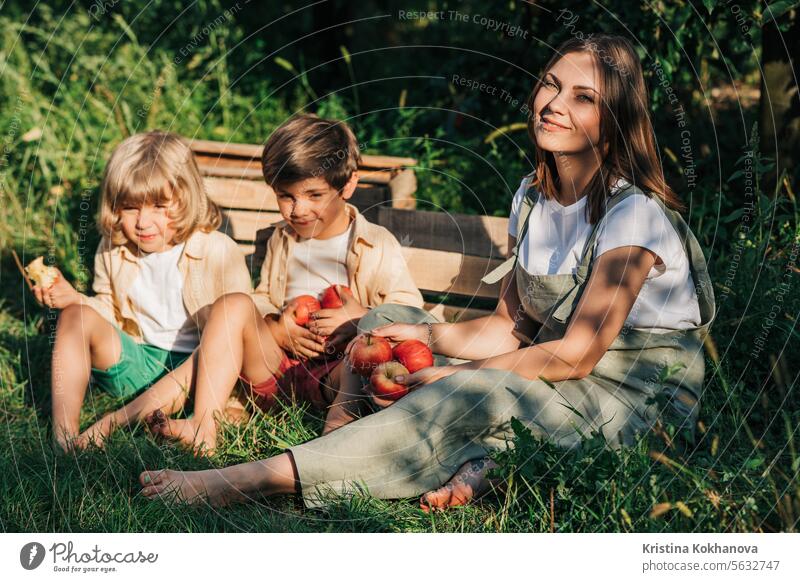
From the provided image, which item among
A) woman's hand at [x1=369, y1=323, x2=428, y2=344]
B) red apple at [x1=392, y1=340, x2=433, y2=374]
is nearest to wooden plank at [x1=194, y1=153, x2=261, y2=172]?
woman's hand at [x1=369, y1=323, x2=428, y2=344]

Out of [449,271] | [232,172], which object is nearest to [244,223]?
[232,172]

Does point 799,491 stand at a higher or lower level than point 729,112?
lower

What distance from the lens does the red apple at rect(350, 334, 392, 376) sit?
299 cm

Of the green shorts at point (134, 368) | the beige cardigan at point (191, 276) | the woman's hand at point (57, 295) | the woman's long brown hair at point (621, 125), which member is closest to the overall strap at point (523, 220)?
the woman's long brown hair at point (621, 125)

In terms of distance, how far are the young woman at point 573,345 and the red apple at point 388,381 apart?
0.07 metres

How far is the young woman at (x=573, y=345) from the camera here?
2693mm

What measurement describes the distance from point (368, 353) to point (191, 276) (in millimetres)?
920

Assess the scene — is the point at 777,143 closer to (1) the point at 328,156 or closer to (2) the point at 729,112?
(2) the point at 729,112

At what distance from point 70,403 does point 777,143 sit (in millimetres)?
2931

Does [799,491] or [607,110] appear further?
[607,110]

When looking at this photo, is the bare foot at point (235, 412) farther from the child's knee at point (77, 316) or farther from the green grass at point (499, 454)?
the child's knee at point (77, 316)

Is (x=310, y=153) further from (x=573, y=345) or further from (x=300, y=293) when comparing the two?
(x=573, y=345)

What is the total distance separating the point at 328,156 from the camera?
11.1 ft
